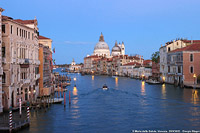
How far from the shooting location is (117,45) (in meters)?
168

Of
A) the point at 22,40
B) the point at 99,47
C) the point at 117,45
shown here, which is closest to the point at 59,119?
the point at 22,40

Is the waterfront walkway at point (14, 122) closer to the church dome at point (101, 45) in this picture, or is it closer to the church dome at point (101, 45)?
the church dome at point (101, 45)

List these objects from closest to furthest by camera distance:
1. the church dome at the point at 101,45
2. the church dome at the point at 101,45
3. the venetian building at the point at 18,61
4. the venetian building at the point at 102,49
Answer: the venetian building at the point at 18,61
the venetian building at the point at 102,49
the church dome at the point at 101,45
the church dome at the point at 101,45

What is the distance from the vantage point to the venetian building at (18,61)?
2133 centimetres

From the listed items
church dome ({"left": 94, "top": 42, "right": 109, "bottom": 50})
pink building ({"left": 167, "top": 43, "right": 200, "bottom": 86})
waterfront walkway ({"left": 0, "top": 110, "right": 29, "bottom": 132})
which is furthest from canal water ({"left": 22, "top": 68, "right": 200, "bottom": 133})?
church dome ({"left": 94, "top": 42, "right": 109, "bottom": 50})

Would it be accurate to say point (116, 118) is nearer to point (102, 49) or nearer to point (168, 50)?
point (168, 50)

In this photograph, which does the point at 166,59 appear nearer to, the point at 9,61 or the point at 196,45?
the point at 196,45

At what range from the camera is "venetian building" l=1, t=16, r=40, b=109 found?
2133 cm

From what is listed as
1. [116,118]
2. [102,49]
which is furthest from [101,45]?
[116,118]

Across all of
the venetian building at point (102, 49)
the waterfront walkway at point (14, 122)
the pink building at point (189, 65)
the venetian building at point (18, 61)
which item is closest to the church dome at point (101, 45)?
the venetian building at point (102, 49)

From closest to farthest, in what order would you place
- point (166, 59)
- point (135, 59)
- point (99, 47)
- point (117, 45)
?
point (166, 59)
point (135, 59)
point (117, 45)
point (99, 47)

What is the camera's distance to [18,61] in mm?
23188

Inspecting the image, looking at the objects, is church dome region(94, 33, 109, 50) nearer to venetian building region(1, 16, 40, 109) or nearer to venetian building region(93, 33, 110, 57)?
venetian building region(93, 33, 110, 57)

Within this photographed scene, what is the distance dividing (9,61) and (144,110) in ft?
37.7
